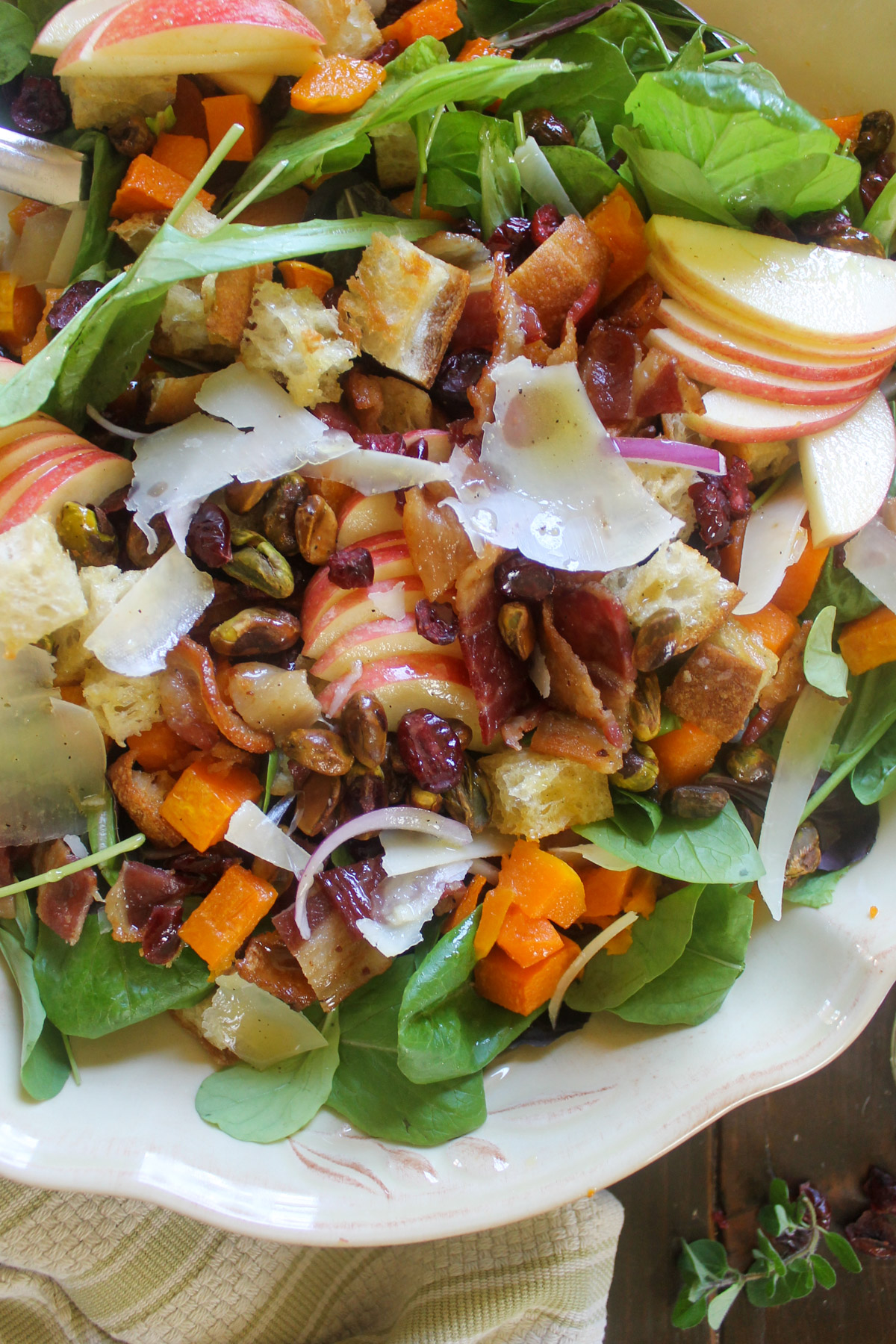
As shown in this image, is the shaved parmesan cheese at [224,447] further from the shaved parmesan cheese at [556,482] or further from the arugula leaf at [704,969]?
the arugula leaf at [704,969]

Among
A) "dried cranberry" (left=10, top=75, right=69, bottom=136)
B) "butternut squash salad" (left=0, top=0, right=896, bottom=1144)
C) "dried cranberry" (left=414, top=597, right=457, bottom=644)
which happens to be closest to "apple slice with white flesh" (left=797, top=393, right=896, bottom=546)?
"butternut squash salad" (left=0, top=0, right=896, bottom=1144)

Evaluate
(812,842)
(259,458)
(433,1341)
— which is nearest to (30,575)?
(259,458)

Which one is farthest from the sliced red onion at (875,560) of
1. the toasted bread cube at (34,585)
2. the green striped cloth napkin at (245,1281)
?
the green striped cloth napkin at (245,1281)

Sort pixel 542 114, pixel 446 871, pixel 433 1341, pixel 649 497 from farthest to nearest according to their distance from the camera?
pixel 433 1341 < pixel 542 114 < pixel 446 871 < pixel 649 497

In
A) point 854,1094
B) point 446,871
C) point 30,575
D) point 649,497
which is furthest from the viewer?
point 854,1094

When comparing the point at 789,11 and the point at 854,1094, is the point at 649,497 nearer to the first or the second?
the point at 789,11

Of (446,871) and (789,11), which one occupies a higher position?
(789,11)

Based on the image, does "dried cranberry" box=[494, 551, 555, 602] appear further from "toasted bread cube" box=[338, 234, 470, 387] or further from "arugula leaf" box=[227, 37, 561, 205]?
"arugula leaf" box=[227, 37, 561, 205]
